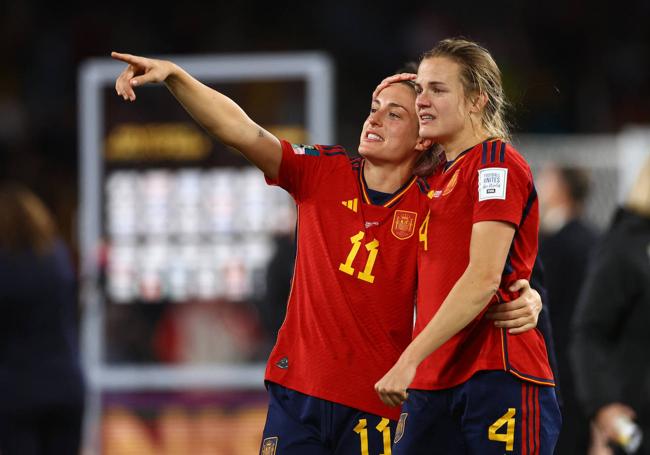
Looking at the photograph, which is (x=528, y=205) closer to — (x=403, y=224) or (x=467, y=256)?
(x=467, y=256)

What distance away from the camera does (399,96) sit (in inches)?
154

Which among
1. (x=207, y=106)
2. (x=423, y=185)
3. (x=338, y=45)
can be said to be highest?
(x=338, y=45)

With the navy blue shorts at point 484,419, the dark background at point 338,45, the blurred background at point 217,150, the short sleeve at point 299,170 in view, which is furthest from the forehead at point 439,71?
the dark background at point 338,45

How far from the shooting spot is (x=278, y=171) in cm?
387

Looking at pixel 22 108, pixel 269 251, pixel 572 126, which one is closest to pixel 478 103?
pixel 269 251

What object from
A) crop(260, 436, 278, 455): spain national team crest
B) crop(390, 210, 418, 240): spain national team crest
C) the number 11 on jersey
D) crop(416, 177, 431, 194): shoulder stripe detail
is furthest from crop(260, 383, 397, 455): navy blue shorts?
crop(416, 177, 431, 194): shoulder stripe detail

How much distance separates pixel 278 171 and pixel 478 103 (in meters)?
0.72

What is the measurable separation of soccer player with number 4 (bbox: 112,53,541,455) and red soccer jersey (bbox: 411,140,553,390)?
245 millimetres

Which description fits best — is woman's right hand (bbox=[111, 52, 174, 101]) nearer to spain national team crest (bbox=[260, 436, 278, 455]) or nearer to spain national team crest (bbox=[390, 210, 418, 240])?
spain national team crest (bbox=[390, 210, 418, 240])

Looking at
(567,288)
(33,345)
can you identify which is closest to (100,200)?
(33,345)

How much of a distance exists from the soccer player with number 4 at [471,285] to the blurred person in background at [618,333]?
4.95 ft

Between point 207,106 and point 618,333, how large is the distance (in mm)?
2267

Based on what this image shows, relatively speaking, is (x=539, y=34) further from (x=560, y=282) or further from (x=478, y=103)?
(x=478, y=103)

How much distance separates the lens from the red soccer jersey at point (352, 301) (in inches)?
147
